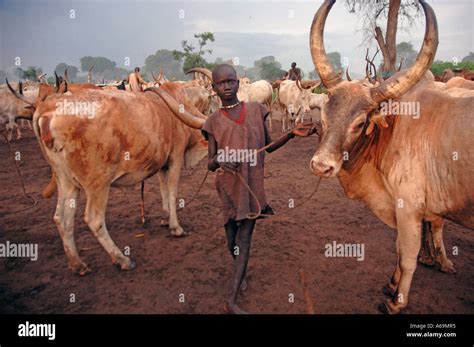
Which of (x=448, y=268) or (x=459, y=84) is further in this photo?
(x=448, y=268)

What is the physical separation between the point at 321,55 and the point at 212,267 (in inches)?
109

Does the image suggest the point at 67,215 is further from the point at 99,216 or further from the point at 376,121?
the point at 376,121

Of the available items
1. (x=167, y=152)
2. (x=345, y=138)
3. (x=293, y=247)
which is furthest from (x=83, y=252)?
(x=345, y=138)

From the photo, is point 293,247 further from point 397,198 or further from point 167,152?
point 167,152

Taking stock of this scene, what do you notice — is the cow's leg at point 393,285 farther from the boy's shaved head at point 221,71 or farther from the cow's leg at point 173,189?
the cow's leg at point 173,189

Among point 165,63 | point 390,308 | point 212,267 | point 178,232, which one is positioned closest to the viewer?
point 390,308

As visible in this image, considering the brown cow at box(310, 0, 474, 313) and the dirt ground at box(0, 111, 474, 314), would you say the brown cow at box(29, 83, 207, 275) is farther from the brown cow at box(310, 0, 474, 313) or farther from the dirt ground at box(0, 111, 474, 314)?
the brown cow at box(310, 0, 474, 313)

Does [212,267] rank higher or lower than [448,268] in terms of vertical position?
lower

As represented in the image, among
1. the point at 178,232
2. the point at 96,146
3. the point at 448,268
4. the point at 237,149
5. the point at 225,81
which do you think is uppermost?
the point at 225,81

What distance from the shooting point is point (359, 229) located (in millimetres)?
5312

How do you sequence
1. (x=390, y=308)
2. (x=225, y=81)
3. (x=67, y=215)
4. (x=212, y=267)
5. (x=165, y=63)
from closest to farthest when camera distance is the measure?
1. (x=225, y=81)
2. (x=390, y=308)
3. (x=67, y=215)
4. (x=212, y=267)
5. (x=165, y=63)

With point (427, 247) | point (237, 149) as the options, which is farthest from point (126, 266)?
point (427, 247)

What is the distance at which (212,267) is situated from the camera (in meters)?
4.38
